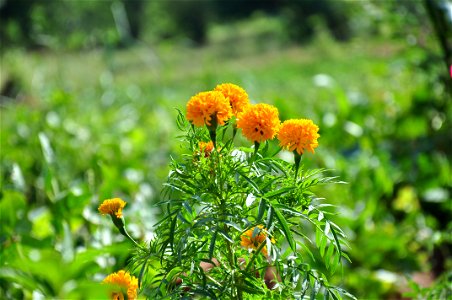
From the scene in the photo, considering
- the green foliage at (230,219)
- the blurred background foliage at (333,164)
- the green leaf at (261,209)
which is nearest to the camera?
the green leaf at (261,209)

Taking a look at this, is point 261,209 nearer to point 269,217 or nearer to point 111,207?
point 269,217

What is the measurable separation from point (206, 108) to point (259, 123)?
92 mm

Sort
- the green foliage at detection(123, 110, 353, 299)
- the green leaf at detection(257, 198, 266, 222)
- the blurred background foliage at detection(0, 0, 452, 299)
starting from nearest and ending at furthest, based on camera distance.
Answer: the green leaf at detection(257, 198, 266, 222)
the green foliage at detection(123, 110, 353, 299)
the blurred background foliage at detection(0, 0, 452, 299)

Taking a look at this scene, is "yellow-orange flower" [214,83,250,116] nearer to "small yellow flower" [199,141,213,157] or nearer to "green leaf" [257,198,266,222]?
"small yellow flower" [199,141,213,157]

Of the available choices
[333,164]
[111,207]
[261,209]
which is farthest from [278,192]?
[333,164]

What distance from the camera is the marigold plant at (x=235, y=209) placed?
99cm

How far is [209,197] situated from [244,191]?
72 mm

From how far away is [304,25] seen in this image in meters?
32.0

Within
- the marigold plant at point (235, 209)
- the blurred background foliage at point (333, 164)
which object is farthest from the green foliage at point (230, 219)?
the blurred background foliage at point (333, 164)

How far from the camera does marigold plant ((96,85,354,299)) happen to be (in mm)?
993

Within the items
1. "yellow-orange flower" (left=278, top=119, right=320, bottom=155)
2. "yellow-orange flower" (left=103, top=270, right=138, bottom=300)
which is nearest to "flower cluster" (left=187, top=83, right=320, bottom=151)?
"yellow-orange flower" (left=278, top=119, right=320, bottom=155)

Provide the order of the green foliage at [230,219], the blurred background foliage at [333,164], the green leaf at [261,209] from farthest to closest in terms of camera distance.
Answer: the blurred background foliage at [333,164] < the green foliage at [230,219] < the green leaf at [261,209]

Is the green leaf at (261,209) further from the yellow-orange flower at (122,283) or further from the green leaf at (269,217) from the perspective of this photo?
the yellow-orange flower at (122,283)

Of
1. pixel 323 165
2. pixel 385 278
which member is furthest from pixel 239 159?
pixel 323 165
